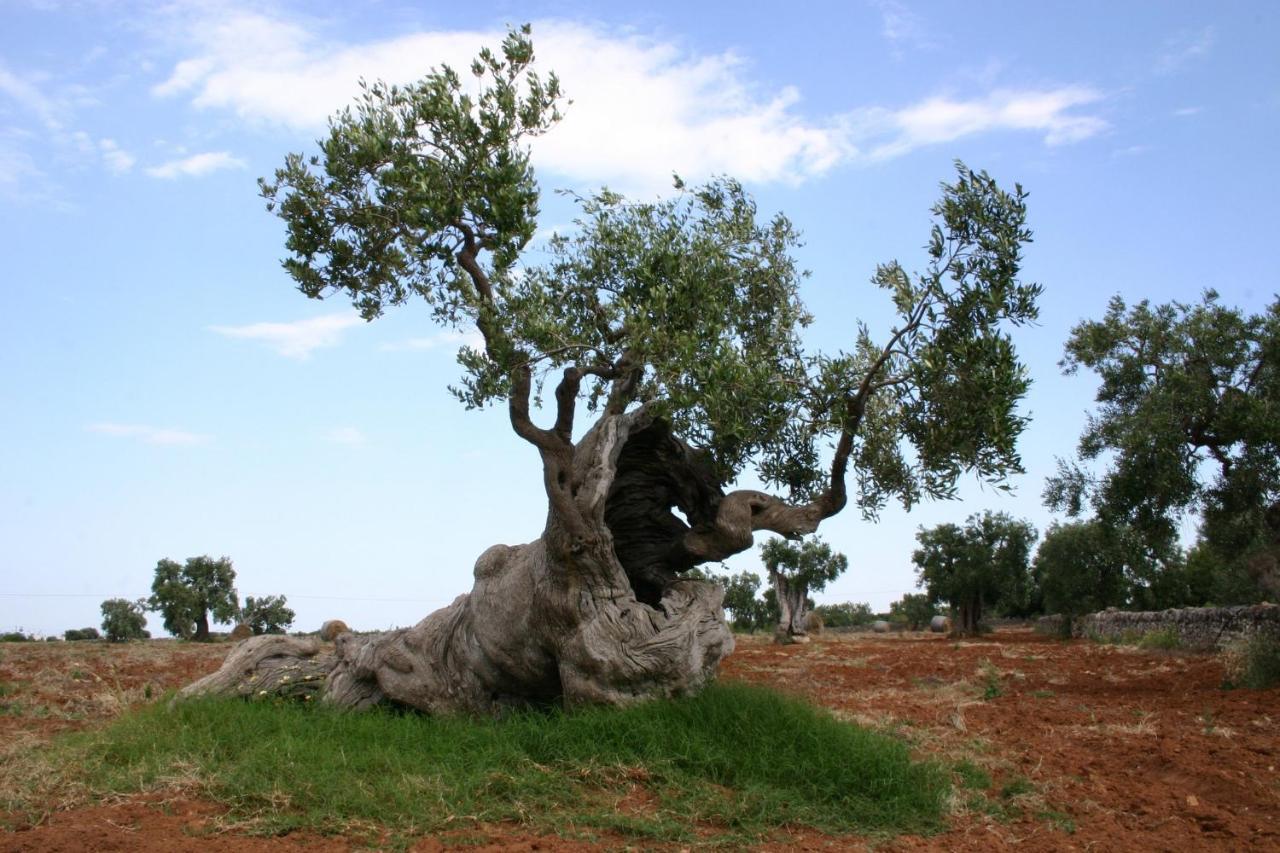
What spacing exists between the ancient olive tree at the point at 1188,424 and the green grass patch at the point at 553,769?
11429mm

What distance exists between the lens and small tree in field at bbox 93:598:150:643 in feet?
128

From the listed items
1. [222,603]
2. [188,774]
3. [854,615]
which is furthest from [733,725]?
[854,615]

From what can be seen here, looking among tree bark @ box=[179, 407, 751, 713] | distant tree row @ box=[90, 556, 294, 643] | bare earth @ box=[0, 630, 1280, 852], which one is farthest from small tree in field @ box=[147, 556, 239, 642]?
tree bark @ box=[179, 407, 751, 713]

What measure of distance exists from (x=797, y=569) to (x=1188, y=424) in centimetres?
3080

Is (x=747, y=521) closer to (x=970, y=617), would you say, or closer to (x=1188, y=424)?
(x=1188, y=424)

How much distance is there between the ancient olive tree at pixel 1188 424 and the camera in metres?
18.7

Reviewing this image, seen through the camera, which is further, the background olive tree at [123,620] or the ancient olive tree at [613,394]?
the background olive tree at [123,620]

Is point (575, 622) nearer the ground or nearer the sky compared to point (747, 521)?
nearer the ground

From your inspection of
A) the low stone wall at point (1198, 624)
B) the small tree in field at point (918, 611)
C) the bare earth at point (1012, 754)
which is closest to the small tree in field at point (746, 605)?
the small tree in field at point (918, 611)

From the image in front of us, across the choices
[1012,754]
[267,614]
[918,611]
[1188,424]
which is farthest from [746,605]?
[1012,754]

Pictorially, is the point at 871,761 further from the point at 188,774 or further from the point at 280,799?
the point at 188,774

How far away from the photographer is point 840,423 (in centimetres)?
1180

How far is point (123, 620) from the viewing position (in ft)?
129

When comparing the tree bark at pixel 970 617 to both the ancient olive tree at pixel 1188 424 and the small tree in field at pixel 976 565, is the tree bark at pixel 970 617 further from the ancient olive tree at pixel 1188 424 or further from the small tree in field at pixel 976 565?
the ancient olive tree at pixel 1188 424
